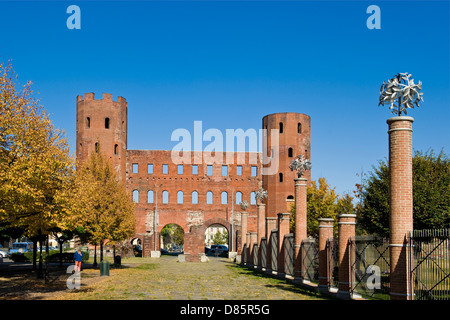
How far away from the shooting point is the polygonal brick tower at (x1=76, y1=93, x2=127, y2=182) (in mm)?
49591

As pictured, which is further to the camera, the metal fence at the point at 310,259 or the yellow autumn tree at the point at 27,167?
the metal fence at the point at 310,259

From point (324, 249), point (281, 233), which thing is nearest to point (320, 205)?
point (281, 233)

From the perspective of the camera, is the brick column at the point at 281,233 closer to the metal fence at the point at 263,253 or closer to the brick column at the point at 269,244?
the brick column at the point at 269,244

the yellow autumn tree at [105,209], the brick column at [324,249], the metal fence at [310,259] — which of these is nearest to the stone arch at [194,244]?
the yellow autumn tree at [105,209]

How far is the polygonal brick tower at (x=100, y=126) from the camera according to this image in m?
49.6

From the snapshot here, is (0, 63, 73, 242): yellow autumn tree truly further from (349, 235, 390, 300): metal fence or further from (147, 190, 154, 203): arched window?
(147, 190, 154, 203): arched window

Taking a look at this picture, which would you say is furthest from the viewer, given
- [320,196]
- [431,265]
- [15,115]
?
[320,196]

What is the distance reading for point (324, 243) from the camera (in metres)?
17.3

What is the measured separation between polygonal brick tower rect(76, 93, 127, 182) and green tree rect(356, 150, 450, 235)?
3068 centimetres

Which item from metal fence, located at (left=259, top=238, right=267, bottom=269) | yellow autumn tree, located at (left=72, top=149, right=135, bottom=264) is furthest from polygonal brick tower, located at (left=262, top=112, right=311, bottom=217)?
yellow autumn tree, located at (left=72, top=149, right=135, bottom=264)

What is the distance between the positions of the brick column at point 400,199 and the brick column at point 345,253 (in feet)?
11.3
